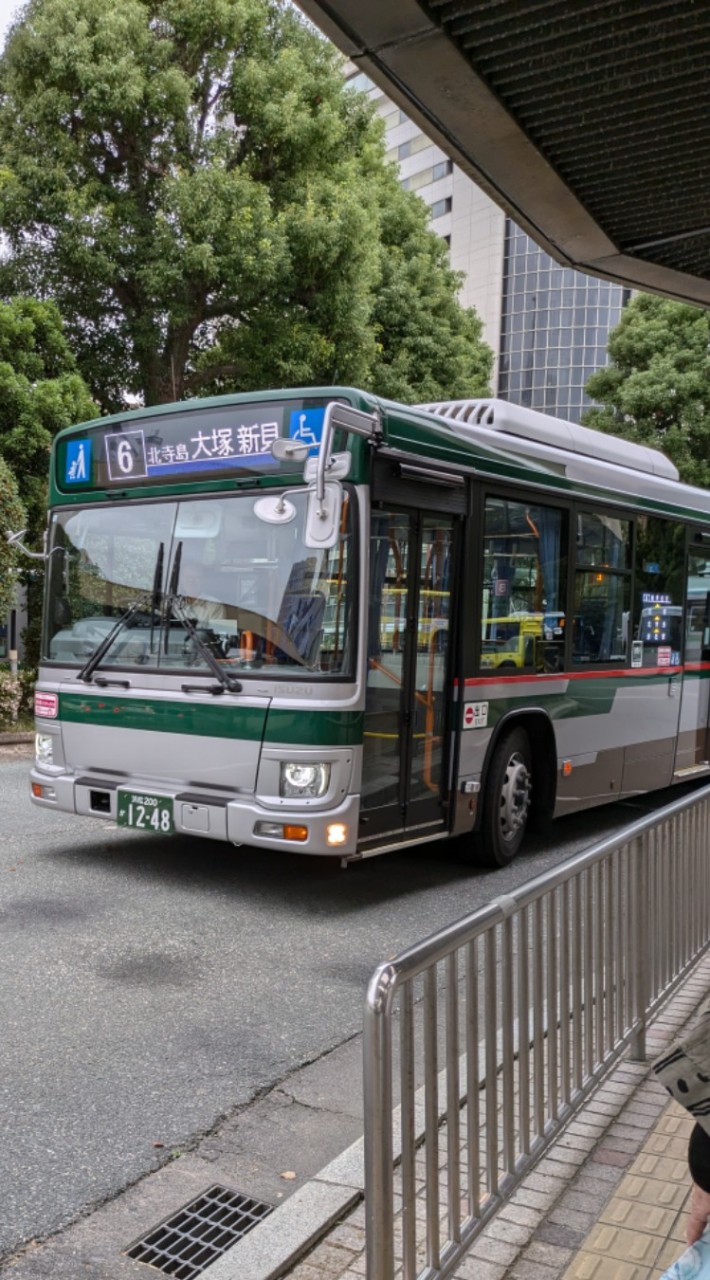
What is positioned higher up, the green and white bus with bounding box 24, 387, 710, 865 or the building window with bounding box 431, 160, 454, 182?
the building window with bounding box 431, 160, 454, 182

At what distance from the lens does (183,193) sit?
52.4 feet

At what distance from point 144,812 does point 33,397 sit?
987cm

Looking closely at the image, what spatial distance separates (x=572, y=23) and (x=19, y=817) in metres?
7.26

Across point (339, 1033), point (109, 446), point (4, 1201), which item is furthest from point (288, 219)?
point (4, 1201)

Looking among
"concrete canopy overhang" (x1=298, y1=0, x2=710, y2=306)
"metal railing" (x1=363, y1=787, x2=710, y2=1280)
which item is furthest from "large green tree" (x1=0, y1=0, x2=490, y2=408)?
"metal railing" (x1=363, y1=787, x2=710, y2=1280)

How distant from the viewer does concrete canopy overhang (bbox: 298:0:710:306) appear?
11.0 ft

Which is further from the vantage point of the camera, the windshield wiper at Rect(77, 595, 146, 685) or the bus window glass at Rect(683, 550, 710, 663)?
the bus window glass at Rect(683, 550, 710, 663)

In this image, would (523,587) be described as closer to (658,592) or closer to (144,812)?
(658,592)

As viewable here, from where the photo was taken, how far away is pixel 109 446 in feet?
23.7

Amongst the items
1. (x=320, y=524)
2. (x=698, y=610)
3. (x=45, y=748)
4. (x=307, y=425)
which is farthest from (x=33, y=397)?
(x=320, y=524)

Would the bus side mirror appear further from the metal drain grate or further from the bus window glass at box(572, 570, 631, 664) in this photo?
→ the metal drain grate

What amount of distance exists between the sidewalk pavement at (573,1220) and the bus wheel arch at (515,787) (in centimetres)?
388

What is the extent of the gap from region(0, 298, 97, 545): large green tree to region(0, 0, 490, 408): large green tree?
1.28 meters

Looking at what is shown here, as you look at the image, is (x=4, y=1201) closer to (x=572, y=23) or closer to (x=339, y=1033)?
(x=339, y=1033)
